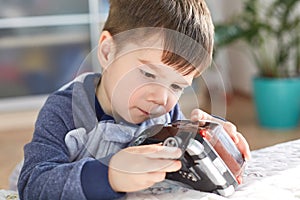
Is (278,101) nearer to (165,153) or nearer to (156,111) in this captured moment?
(156,111)

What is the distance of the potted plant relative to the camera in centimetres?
274

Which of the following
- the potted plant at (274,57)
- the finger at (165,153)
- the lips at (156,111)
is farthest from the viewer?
the potted plant at (274,57)

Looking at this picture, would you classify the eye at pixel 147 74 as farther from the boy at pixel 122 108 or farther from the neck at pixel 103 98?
the neck at pixel 103 98

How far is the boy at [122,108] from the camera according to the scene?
82 centimetres

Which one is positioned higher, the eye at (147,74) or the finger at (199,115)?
the eye at (147,74)

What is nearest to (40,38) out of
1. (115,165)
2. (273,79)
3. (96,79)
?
(273,79)

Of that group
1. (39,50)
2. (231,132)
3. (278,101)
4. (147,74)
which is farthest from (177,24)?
(39,50)

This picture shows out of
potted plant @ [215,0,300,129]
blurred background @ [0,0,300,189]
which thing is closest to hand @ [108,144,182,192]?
potted plant @ [215,0,300,129]

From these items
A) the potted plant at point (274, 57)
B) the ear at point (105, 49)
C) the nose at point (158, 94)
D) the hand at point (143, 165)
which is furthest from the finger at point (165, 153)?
the potted plant at point (274, 57)

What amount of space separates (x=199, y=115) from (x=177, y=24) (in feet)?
0.48

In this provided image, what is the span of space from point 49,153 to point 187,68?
24 centimetres

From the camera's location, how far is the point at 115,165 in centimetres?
81

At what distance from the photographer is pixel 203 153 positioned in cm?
81

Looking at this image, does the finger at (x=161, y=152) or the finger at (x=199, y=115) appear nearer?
the finger at (x=161, y=152)
